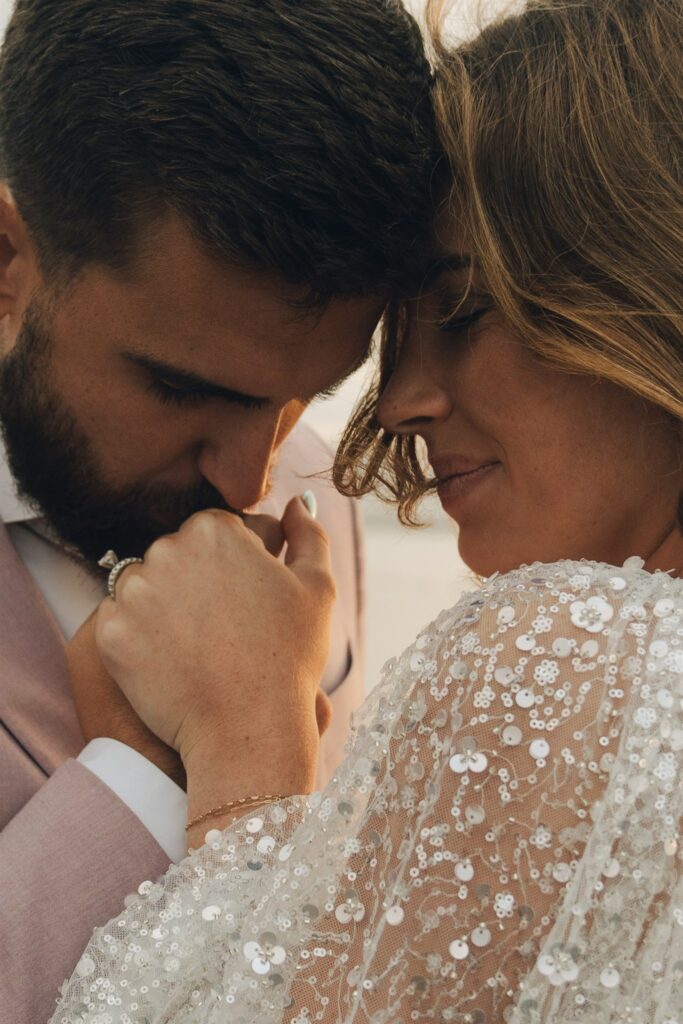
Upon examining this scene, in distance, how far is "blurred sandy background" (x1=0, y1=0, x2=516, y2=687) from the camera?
578 centimetres

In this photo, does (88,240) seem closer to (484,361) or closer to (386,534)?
(484,361)

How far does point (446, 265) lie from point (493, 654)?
2.29 ft

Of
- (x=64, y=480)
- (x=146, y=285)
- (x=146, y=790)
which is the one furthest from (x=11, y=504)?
(x=146, y=790)

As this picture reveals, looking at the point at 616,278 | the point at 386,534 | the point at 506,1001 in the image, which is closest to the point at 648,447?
the point at 616,278

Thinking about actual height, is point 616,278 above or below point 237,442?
above

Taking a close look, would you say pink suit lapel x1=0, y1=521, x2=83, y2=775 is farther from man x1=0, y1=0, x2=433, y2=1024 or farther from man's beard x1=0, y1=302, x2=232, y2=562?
man's beard x1=0, y1=302, x2=232, y2=562

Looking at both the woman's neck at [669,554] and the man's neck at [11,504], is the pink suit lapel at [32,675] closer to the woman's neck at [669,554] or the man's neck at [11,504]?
the man's neck at [11,504]

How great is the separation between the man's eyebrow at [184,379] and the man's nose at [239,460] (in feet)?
0.22

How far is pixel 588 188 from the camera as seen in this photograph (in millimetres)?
1421

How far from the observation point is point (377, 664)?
19.3 feet

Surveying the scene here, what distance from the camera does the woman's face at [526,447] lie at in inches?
59.7

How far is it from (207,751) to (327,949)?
16.4 inches

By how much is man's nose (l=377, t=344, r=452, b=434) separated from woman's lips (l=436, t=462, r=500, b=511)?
0.28 ft

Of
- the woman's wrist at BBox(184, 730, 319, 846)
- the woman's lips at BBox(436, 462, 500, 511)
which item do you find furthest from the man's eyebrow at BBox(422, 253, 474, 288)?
the woman's wrist at BBox(184, 730, 319, 846)
